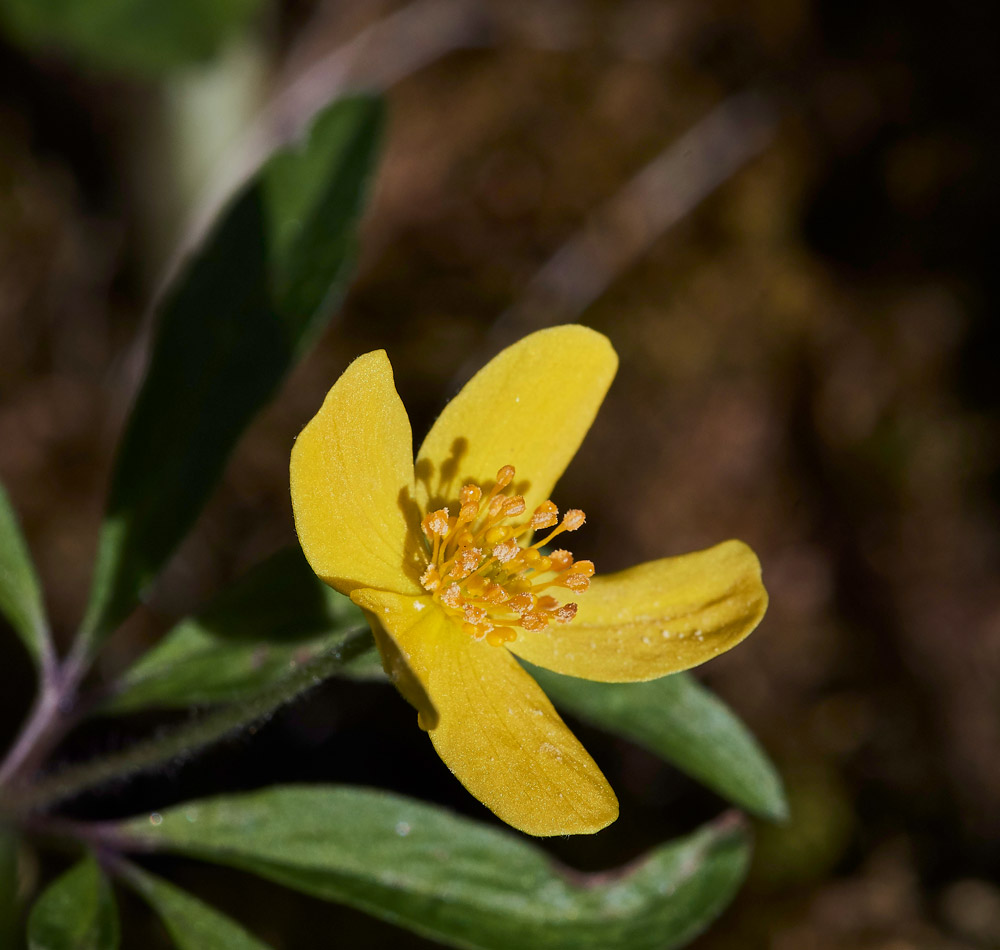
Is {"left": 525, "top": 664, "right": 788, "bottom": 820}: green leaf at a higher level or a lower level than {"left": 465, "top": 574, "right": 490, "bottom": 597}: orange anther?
lower

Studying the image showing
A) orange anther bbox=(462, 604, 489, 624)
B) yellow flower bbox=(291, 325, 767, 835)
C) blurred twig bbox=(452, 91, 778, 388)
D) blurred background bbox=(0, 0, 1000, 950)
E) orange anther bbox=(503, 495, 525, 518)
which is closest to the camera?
yellow flower bbox=(291, 325, 767, 835)

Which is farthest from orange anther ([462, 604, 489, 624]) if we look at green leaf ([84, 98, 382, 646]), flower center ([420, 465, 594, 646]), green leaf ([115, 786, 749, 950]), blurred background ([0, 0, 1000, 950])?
blurred background ([0, 0, 1000, 950])

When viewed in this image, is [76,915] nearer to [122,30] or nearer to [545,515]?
[545,515]

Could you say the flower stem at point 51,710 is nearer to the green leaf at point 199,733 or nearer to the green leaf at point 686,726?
the green leaf at point 199,733

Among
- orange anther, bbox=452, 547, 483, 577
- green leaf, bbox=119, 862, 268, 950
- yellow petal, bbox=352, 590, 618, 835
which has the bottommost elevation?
green leaf, bbox=119, 862, 268, 950

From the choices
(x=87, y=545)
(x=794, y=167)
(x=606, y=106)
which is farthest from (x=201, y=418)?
(x=794, y=167)

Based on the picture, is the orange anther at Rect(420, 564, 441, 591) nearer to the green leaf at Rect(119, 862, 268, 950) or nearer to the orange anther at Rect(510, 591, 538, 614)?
the orange anther at Rect(510, 591, 538, 614)

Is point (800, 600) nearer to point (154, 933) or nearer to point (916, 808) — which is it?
point (916, 808)
